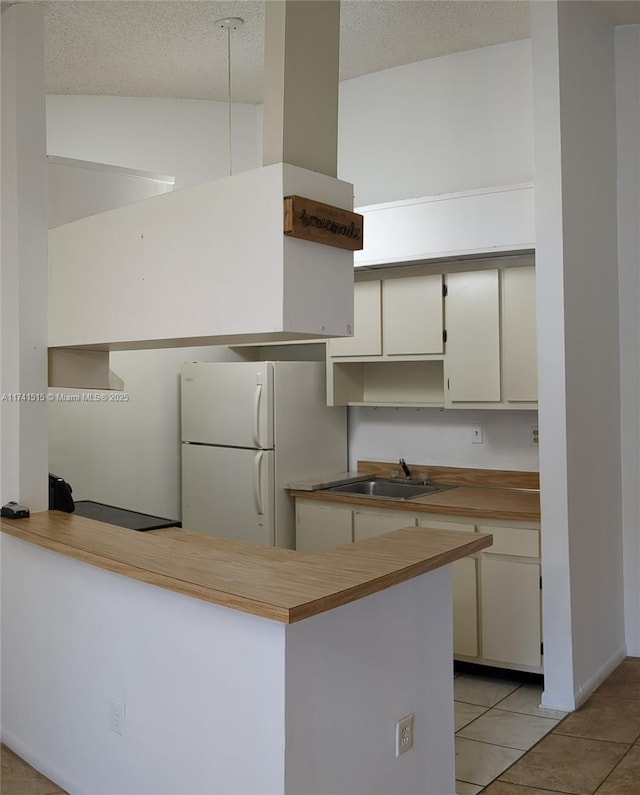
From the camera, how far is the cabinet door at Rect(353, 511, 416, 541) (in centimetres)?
421

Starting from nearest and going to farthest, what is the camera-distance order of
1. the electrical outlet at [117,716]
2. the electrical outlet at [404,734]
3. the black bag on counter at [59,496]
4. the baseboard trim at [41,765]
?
the electrical outlet at [404,734] → the electrical outlet at [117,716] → the baseboard trim at [41,765] → the black bag on counter at [59,496]

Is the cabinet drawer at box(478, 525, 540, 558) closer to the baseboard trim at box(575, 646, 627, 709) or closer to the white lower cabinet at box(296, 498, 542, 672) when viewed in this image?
the white lower cabinet at box(296, 498, 542, 672)

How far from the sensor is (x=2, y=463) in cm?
336

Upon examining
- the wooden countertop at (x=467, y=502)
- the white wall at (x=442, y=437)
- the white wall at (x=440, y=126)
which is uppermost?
the white wall at (x=440, y=126)

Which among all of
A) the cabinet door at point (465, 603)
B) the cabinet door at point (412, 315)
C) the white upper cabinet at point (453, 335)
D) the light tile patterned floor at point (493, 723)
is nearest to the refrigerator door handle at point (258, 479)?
the white upper cabinet at point (453, 335)

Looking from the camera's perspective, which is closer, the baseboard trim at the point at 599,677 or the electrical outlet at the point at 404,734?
the electrical outlet at the point at 404,734

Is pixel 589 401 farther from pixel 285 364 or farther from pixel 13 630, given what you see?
pixel 13 630

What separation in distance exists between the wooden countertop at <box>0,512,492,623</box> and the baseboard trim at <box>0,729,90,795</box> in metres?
0.86

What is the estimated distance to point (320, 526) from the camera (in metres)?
4.55

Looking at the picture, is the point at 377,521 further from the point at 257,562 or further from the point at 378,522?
the point at 257,562

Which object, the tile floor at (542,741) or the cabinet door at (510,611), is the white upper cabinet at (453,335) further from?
the tile floor at (542,741)

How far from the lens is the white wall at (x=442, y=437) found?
14.7 feet

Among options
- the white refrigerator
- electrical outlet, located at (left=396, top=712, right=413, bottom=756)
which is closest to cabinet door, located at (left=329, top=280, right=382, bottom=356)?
the white refrigerator

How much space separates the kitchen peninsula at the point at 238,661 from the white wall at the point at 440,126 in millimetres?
2571
